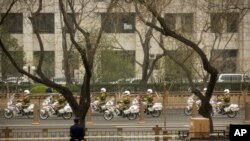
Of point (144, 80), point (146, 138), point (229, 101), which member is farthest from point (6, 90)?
point (146, 138)

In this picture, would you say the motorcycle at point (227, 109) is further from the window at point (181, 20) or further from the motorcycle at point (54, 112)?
the motorcycle at point (54, 112)

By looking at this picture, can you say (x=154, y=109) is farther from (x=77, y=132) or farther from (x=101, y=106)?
(x=77, y=132)

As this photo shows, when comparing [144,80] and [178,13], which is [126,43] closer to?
[144,80]

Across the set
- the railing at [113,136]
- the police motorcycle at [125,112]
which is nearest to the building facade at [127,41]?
the police motorcycle at [125,112]

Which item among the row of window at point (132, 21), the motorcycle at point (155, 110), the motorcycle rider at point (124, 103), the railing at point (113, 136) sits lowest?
the motorcycle at point (155, 110)

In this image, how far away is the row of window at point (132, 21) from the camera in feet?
83.6

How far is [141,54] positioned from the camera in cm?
5959

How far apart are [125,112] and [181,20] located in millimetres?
7251

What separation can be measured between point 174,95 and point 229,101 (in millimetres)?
3829

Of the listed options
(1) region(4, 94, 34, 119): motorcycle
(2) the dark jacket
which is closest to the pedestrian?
(2) the dark jacket

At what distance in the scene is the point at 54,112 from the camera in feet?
110

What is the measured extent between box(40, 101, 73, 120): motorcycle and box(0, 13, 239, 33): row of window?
4229mm

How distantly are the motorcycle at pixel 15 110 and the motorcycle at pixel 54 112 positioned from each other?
44.3 inches

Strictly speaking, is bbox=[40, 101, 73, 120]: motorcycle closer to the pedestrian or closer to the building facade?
the building facade
